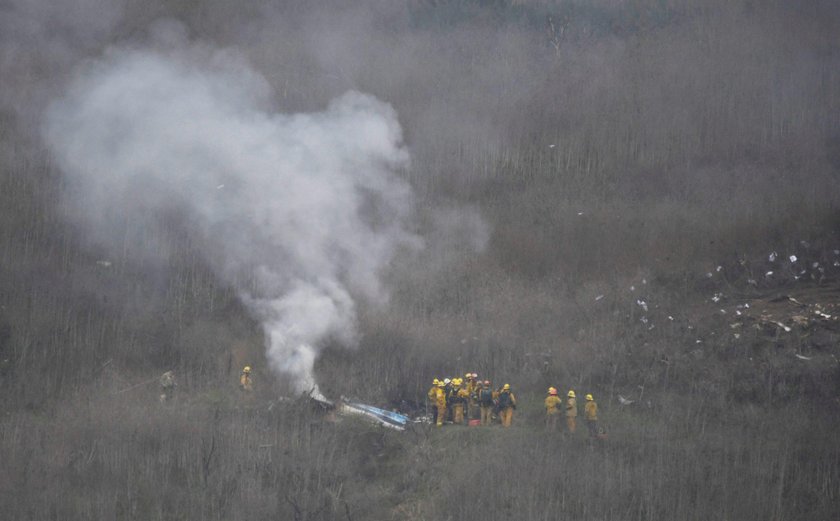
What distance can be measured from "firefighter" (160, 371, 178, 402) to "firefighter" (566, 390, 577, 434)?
7.01m

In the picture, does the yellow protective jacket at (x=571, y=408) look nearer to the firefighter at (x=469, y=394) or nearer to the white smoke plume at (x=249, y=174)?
the firefighter at (x=469, y=394)

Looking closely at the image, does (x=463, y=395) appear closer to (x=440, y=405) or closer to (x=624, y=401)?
(x=440, y=405)

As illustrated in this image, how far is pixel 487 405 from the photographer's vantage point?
18297 millimetres

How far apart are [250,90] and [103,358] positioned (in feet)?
22.4

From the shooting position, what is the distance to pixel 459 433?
695 inches

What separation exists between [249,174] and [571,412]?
853 cm

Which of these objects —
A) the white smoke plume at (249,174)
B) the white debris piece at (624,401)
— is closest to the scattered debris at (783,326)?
the white debris piece at (624,401)

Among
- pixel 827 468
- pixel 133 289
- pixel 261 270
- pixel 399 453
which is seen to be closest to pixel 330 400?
pixel 399 453

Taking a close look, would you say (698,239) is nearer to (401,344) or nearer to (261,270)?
(401,344)

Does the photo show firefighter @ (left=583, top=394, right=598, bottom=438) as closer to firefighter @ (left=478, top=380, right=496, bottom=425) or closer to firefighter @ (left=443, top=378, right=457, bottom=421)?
firefighter @ (left=478, top=380, right=496, bottom=425)

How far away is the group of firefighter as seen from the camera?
1778 cm

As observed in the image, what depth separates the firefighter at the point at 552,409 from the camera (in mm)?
17828

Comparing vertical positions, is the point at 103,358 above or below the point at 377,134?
below

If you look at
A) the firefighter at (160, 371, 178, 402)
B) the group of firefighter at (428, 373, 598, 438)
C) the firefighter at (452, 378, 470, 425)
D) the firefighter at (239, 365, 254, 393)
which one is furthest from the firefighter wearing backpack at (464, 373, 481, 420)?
the firefighter at (160, 371, 178, 402)
